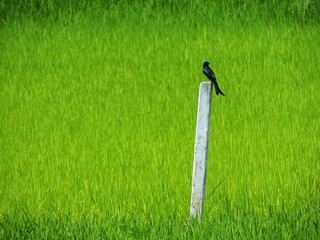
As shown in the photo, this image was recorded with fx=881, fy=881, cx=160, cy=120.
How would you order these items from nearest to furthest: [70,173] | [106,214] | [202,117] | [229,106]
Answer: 1. [202,117]
2. [106,214]
3. [70,173]
4. [229,106]

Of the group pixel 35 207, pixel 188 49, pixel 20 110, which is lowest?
pixel 35 207

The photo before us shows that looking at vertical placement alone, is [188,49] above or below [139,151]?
above

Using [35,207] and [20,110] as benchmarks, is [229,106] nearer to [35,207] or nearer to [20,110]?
[20,110]

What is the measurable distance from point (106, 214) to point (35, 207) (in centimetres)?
86

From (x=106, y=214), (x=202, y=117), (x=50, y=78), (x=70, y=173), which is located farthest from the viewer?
(x=50, y=78)

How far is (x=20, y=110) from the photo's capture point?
404 inches

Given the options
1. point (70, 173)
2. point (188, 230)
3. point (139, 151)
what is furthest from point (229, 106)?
point (188, 230)

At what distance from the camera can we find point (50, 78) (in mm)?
11336

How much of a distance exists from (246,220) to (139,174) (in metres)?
1.70

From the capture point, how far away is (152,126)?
9.33 metres

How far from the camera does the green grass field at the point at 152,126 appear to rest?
677 cm

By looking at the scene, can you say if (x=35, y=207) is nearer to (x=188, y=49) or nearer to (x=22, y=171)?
(x=22, y=171)

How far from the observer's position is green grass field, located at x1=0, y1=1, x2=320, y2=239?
6.77 metres

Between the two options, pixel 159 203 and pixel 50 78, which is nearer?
pixel 159 203
